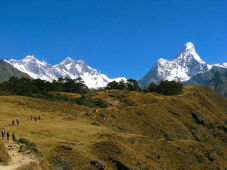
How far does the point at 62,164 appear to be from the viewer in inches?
1093

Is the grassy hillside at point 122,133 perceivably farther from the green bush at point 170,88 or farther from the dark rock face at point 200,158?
the green bush at point 170,88

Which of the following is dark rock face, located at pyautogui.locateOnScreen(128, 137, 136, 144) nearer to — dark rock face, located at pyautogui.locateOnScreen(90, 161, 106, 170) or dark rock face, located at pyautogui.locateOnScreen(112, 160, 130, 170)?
dark rock face, located at pyautogui.locateOnScreen(112, 160, 130, 170)

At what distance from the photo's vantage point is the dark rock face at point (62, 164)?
27189 mm

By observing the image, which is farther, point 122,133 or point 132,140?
point 122,133

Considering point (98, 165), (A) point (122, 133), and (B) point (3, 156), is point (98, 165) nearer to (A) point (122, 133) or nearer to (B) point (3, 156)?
(B) point (3, 156)

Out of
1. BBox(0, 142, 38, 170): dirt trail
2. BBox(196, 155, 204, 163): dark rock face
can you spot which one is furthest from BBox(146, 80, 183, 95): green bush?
BBox(0, 142, 38, 170): dirt trail

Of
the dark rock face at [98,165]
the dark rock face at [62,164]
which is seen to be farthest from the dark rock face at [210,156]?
the dark rock face at [62,164]

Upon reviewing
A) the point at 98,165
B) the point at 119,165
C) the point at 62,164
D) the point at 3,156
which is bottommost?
the point at 119,165

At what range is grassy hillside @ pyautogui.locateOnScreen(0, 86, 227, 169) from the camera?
104 ft

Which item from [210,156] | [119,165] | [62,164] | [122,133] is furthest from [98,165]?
[210,156]

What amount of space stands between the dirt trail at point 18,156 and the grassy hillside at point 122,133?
1.43m

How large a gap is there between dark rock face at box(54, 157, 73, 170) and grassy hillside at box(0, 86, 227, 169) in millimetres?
120

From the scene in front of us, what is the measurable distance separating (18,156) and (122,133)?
26638 millimetres

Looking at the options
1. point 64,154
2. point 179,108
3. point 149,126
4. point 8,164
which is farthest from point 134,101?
point 8,164
